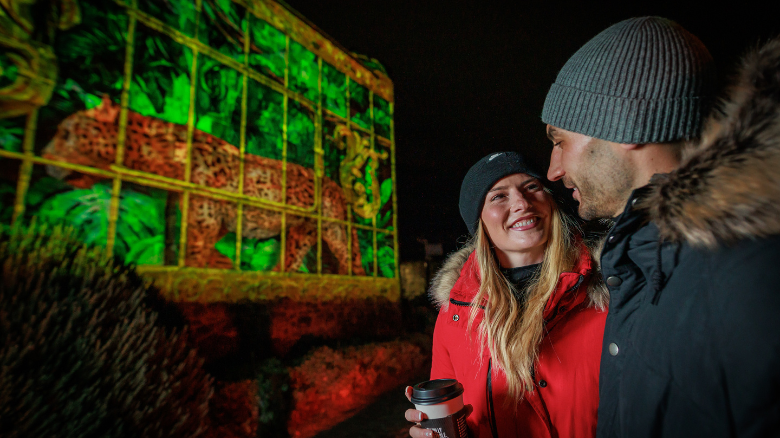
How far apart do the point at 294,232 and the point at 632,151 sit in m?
3.68

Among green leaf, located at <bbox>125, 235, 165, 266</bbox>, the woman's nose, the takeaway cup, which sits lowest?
the takeaway cup

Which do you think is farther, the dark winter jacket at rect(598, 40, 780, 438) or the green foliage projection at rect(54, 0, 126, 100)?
the green foliage projection at rect(54, 0, 126, 100)

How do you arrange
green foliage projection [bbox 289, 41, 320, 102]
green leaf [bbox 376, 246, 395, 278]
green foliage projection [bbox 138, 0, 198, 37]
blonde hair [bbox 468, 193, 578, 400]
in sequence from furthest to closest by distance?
green leaf [bbox 376, 246, 395, 278]
green foliage projection [bbox 289, 41, 320, 102]
green foliage projection [bbox 138, 0, 198, 37]
blonde hair [bbox 468, 193, 578, 400]

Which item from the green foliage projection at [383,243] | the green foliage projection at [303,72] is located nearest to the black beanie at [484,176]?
the green foliage projection at [303,72]

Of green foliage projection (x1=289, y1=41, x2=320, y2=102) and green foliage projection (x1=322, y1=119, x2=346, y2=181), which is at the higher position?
green foliage projection (x1=289, y1=41, x2=320, y2=102)

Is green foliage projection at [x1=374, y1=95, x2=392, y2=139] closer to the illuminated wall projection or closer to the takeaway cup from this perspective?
the illuminated wall projection

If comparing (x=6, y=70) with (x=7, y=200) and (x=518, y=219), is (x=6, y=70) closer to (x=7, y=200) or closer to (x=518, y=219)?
(x=7, y=200)

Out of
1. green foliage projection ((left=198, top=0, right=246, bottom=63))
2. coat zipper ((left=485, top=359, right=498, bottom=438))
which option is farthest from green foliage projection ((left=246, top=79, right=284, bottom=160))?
coat zipper ((left=485, top=359, right=498, bottom=438))

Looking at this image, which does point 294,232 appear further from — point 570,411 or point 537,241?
point 570,411

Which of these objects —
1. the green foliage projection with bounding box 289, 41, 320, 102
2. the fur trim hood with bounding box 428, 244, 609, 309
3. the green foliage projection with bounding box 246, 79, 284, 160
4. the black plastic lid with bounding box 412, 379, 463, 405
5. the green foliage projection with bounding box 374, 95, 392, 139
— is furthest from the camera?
the green foliage projection with bounding box 374, 95, 392, 139

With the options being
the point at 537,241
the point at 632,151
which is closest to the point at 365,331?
the point at 537,241

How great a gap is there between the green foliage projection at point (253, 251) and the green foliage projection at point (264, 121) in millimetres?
Answer: 905

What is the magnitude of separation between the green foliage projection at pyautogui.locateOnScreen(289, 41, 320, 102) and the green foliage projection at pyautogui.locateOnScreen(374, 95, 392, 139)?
4.03ft

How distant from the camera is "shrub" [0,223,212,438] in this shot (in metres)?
1.78
